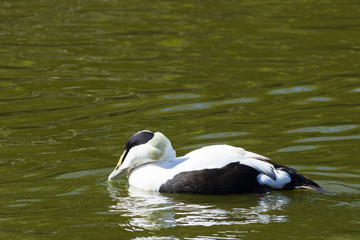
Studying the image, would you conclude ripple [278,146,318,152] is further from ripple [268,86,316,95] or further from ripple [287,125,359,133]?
ripple [268,86,316,95]

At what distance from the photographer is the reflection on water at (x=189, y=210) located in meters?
6.98

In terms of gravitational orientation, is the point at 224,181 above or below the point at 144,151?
below

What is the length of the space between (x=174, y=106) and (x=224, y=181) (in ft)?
12.1

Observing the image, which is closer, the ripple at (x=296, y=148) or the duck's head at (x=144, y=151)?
the duck's head at (x=144, y=151)

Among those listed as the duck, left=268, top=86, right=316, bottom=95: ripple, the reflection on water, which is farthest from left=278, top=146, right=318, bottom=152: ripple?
left=268, top=86, right=316, bottom=95: ripple

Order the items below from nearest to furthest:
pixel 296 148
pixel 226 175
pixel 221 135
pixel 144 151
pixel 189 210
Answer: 1. pixel 189 210
2. pixel 226 175
3. pixel 144 151
4. pixel 296 148
5. pixel 221 135

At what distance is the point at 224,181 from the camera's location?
25.1ft

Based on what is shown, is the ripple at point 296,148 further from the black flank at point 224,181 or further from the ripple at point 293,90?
the ripple at point 293,90

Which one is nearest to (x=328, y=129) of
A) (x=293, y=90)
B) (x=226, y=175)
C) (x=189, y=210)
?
(x=293, y=90)

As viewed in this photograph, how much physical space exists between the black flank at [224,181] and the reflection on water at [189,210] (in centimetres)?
6

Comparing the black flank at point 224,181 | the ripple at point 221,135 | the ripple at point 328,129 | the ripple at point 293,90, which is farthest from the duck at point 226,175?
the ripple at point 293,90

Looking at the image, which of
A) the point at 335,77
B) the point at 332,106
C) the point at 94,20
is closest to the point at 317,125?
the point at 332,106

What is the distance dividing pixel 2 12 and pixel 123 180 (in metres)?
9.17

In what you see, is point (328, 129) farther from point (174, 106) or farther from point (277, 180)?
point (277, 180)
